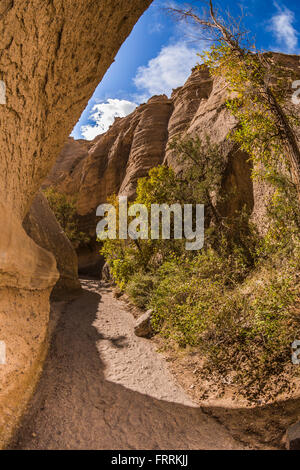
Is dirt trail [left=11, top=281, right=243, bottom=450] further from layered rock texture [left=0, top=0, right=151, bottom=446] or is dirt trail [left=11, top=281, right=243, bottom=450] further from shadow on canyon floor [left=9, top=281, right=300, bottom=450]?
layered rock texture [left=0, top=0, right=151, bottom=446]

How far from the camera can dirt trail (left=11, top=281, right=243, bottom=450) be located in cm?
380

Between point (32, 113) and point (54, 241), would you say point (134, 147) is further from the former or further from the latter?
point (32, 113)

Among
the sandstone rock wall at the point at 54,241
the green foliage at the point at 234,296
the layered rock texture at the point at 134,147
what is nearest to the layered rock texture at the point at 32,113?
the green foliage at the point at 234,296

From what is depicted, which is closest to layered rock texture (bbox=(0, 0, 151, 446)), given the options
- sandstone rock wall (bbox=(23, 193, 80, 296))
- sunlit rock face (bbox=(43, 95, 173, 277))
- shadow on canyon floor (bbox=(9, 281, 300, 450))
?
shadow on canyon floor (bbox=(9, 281, 300, 450))

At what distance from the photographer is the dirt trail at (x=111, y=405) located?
3.80 meters

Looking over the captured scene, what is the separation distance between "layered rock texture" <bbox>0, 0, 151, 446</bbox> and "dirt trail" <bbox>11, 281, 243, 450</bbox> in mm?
481

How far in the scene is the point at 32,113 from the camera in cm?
383

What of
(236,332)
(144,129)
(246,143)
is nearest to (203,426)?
(236,332)

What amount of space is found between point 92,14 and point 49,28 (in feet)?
3.65

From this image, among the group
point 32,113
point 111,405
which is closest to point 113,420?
point 111,405

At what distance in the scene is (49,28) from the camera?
352 centimetres

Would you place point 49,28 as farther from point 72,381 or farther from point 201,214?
point 201,214

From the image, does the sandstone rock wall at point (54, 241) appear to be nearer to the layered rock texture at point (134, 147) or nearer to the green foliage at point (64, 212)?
the layered rock texture at point (134, 147)

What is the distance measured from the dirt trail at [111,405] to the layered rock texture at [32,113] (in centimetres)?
48
